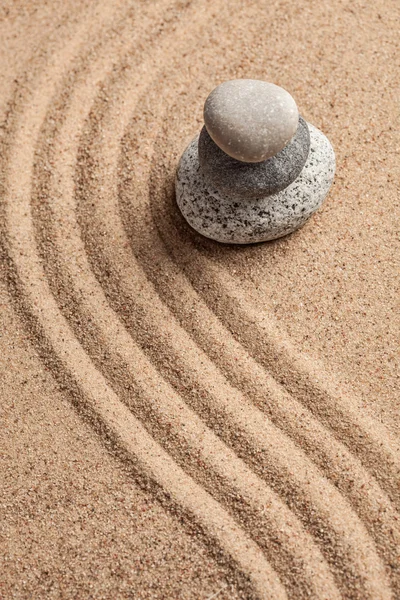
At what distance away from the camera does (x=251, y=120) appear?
5.26 feet

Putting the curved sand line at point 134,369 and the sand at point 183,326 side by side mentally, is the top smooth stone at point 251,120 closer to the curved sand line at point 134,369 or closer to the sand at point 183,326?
the sand at point 183,326

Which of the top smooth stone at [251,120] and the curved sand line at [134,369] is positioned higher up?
the top smooth stone at [251,120]

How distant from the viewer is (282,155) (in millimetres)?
1738

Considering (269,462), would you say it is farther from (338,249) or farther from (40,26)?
(40,26)

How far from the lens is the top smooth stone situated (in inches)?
63.1

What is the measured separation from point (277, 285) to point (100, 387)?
2.17 feet

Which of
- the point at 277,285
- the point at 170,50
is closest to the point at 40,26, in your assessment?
the point at 170,50

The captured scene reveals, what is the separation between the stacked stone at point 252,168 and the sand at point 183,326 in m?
0.12

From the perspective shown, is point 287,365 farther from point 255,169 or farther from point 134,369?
point 255,169

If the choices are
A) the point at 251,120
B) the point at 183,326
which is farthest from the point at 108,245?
the point at 251,120

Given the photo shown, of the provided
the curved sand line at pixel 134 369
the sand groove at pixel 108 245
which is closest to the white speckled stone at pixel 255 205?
the sand groove at pixel 108 245

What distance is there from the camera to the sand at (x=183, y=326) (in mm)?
1687

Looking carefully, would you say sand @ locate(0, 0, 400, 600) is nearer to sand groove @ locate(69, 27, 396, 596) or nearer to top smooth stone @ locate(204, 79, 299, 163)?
sand groove @ locate(69, 27, 396, 596)

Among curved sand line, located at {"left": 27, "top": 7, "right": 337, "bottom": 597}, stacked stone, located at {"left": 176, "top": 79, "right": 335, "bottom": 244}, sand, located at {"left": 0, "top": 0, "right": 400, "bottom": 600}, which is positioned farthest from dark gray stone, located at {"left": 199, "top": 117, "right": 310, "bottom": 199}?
curved sand line, located at {"left": 27, "top": 7, "right": 337, "bottom": 597}
